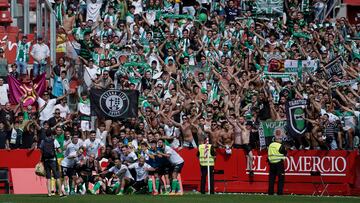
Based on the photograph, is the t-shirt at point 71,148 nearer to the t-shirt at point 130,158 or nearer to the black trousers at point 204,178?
the t-shirt at point 130,158

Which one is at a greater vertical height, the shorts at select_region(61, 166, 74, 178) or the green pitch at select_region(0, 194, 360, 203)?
the shorts at select_region(61, 166, 74, 178)

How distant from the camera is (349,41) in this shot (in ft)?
163

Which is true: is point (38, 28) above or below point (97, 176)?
above

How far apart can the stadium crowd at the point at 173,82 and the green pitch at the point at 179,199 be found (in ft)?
6.82

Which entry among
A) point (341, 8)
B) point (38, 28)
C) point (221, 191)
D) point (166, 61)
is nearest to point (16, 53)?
point (38, 28)

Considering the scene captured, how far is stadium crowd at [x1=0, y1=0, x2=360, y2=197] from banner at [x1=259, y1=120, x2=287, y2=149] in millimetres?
235

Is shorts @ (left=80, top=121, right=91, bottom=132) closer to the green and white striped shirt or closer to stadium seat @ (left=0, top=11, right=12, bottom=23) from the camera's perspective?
the green and white striped shirt

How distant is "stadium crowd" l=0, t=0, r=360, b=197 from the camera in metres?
43.0

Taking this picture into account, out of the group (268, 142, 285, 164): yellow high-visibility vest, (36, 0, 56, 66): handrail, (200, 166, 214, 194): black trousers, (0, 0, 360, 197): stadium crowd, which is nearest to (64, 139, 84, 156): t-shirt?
(0, 0, 360, 197): stadium crowd

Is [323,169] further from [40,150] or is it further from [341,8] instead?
[341,8]

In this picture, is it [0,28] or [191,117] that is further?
[0,28]

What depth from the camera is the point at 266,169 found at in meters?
43.9

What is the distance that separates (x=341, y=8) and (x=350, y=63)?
7.31 m

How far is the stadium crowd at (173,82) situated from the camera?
43.0m
